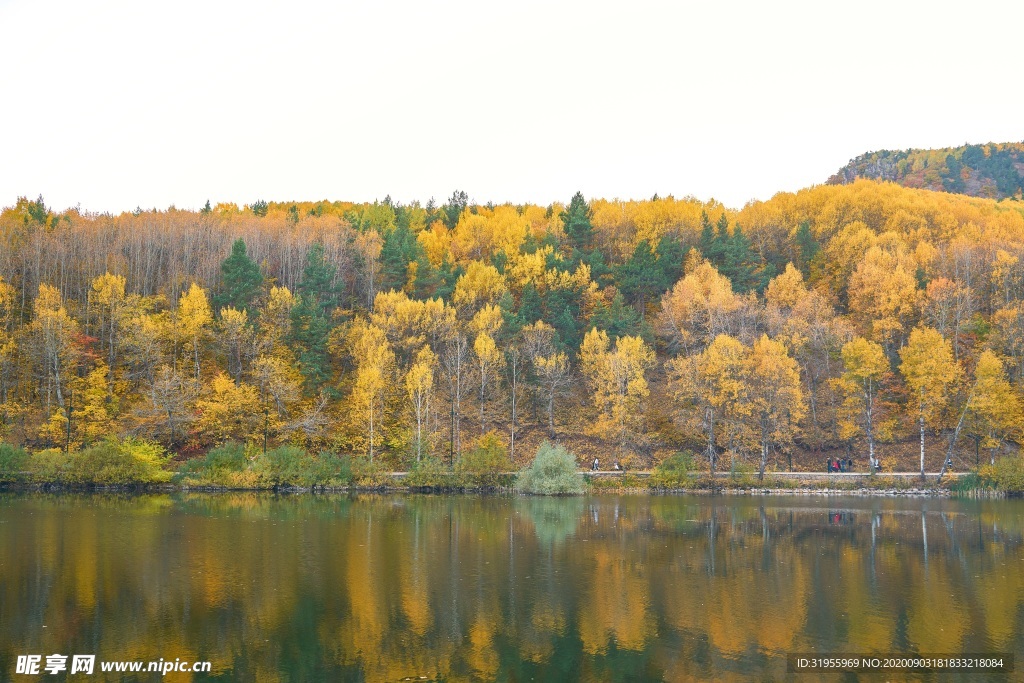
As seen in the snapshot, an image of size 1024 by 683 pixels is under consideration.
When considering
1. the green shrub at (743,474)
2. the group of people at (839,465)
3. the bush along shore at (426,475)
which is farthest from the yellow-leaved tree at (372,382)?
the group of people at (839,465)

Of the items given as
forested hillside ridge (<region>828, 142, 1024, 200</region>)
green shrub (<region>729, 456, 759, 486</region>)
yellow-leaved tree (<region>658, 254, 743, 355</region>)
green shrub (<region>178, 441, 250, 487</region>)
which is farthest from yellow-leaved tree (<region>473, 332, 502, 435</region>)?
forested hillside ridge (<region>828, 142, 1024, 200</region>)

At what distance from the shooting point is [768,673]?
61.6ft

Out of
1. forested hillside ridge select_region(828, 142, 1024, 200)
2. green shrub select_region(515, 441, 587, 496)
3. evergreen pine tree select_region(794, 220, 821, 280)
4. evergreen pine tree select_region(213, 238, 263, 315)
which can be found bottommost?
green shrub select_region(515, 441, 587, 496)

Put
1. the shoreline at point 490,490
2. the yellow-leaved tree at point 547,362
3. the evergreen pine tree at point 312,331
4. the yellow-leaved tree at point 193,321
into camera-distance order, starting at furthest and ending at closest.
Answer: the yellow-leaved tree at point 193,321 → the yellow-leaved tree at point 547,362 → the evergreen pine tree at point 312,331 → the shoreline at point 490,490

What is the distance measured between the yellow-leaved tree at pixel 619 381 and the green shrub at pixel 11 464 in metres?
40.5

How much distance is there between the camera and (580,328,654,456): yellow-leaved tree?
66750mm

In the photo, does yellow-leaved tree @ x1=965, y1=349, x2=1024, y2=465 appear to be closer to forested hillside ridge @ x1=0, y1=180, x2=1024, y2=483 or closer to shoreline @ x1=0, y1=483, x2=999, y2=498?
forested hillside ridge @ x1=0, y1=180, x2=1024, y2=483

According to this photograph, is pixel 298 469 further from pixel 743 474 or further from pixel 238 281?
pixel 743 474

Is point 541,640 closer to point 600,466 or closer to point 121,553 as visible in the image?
point 121,553

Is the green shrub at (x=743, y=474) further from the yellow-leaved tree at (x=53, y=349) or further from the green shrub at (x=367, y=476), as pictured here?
the yellow-leaved tree at (x=53, y=349)

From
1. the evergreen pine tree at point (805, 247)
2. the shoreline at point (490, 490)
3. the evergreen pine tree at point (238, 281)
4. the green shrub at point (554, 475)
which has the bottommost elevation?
the shoreline at point (490, 490)

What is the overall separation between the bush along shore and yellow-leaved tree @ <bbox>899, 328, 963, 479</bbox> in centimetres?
626

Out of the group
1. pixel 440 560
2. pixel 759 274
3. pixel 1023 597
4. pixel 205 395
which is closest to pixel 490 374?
pixel 205 395

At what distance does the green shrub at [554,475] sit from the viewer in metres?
56.0
